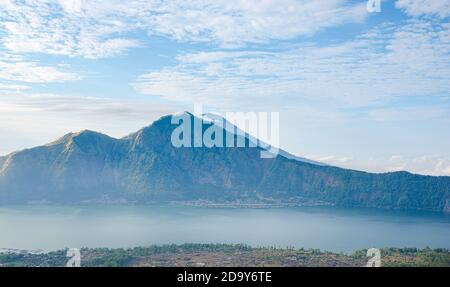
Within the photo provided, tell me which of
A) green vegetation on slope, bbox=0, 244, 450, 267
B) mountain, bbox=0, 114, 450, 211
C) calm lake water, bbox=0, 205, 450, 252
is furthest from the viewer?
mountain, bbox=0, 114, 450, 211

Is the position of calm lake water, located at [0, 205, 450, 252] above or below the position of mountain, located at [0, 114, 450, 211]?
below

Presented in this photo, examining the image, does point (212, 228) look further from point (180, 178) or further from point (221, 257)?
point (180, 178)

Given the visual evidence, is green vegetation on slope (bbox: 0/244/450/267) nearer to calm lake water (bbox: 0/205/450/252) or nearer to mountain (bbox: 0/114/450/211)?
calm lake water (bbox: 0/205/450/252)

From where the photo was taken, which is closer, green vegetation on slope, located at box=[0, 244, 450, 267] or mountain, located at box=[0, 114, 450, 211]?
green vegetation on slope, located at box=[0, 244, 450, 267]

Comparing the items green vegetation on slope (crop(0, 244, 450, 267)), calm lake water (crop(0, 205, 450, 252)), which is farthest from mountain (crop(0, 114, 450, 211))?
green vegetation on slope (crop(0, 244, 450, 267))

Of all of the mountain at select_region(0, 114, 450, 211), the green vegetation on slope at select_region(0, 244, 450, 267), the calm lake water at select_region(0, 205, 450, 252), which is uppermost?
the mountain at select_region(0, 114, 450, 211)
